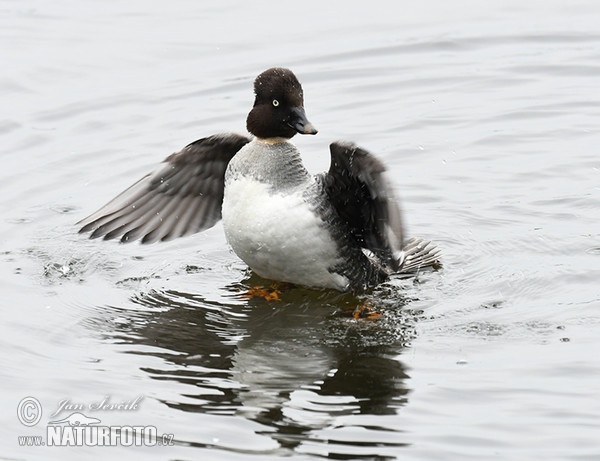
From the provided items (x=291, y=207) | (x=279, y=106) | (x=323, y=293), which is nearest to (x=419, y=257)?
(x=323, y=293)

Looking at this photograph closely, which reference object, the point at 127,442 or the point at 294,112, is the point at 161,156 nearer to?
the point at 294,112

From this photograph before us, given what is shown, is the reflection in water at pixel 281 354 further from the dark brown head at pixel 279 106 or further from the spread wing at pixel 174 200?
the dark brown head at pixel 279 106

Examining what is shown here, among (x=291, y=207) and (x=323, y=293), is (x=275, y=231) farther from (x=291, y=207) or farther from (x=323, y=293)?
(x=323, y=293)

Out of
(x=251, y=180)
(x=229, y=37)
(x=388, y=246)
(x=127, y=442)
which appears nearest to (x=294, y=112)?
(x=251, y=180)

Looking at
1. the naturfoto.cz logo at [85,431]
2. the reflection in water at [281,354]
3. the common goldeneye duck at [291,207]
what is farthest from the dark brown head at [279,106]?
the naturfoto.cz logo at [85,431]

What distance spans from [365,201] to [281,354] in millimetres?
1145

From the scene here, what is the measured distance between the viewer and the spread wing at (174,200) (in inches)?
346

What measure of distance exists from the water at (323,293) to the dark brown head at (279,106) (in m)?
1.22

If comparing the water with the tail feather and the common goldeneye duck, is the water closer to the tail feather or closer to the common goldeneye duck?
the tail feather

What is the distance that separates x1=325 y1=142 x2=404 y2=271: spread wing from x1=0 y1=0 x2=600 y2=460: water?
0.58 meters

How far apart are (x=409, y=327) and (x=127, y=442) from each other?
227 centimetres

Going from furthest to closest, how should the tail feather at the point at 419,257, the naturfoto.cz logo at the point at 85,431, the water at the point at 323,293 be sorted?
the tail feather at the point at 419,257, the water at the point at 323,293, the naturfoto.cz logo at the point at 85,431

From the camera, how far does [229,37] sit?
46.4 ft

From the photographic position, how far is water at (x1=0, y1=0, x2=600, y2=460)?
6680 mm
